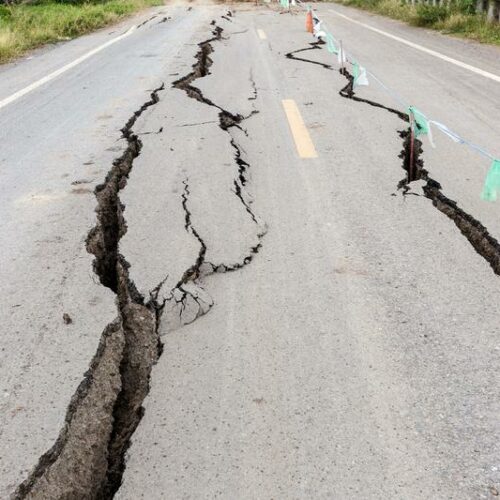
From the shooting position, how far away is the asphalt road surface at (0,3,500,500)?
1910 millimetres

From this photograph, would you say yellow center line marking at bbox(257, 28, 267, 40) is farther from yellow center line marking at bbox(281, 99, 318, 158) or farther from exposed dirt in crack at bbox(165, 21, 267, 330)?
exposed dirt in crack at bbox(165, 21, 267, 330)

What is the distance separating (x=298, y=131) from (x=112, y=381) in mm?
3811

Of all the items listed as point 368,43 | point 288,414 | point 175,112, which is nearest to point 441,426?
point 288,414

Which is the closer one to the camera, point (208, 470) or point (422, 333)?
point (208, 470)

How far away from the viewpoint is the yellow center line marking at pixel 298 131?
493 centimetres

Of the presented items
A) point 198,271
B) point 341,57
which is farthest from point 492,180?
point 341,57

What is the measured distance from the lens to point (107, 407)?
2146 millimetres

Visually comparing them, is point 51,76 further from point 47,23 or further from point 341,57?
point 47,23

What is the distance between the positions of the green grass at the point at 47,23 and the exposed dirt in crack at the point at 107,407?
947 cm

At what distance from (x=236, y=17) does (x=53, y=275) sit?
15.9 metres

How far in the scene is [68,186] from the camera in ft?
14.0

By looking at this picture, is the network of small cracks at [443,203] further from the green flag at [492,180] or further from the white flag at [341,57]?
the white flag at [341,57]

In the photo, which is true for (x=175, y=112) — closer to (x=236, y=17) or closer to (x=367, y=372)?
(x=367, y=372)

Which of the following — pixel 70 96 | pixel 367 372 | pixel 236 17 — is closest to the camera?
pixel 367 372
